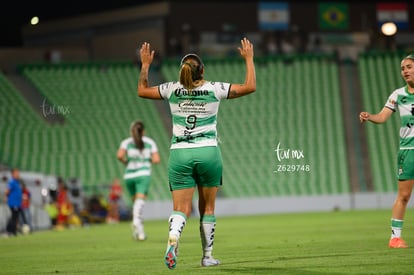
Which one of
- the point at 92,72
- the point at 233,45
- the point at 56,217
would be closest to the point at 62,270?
the point at 56,217

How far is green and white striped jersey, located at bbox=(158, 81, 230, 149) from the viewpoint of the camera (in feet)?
34.0

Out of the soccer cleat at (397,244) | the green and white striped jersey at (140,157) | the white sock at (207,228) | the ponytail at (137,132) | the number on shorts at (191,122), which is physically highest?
the ponytail at (137,132)

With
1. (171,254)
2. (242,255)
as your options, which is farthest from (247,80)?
(242,255)

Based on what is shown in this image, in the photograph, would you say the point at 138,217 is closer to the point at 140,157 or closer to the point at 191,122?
the point at 140,157

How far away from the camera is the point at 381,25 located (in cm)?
4431

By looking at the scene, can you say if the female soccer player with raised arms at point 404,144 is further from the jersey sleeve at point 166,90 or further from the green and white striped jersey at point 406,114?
the jersey sleeve at point 166,90

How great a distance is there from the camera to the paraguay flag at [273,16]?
44.1 meters

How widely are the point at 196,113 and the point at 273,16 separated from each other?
3436 cm

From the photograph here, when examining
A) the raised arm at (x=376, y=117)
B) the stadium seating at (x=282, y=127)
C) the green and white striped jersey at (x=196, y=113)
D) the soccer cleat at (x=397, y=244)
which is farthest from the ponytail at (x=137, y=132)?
the stadium seating at (x=282, y=127)

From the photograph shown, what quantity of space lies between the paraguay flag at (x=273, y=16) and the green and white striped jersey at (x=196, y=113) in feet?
112

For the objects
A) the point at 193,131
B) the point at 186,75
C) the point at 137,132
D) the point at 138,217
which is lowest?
the point at 138,217

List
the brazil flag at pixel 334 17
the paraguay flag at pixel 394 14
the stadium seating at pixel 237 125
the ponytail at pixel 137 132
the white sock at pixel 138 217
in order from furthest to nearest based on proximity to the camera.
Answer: the brazil flag at pixel 334 17 < the paraguay flag at pixel 394 14 < the stadium seating at pixel 237 125 < the ponytail at pixel 137 132 < the white sock at pixel 138 217

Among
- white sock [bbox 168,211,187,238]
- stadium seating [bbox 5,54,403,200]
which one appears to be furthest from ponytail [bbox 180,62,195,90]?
stadium seating [bbox 5,54,403,200]

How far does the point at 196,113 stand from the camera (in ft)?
34.1
